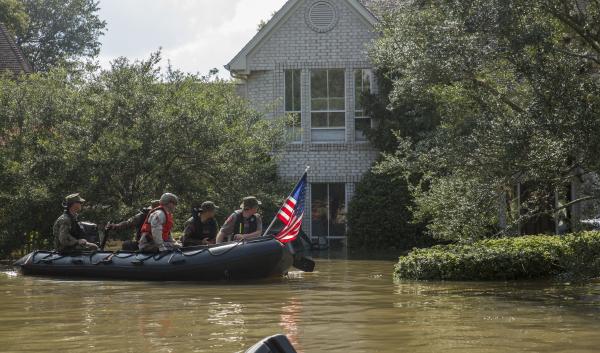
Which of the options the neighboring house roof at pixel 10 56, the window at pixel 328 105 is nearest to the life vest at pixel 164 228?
the window at pixel 328 105

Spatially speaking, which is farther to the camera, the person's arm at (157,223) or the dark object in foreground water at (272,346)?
the person's arm at (157,223)

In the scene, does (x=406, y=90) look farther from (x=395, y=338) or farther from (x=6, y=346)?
(x=6, y=346)

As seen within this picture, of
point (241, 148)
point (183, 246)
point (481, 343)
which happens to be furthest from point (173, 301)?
point (241, 148)

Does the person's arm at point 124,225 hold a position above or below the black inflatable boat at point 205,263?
above

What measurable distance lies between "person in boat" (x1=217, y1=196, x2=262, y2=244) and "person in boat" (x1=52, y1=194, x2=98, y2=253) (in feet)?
9.16

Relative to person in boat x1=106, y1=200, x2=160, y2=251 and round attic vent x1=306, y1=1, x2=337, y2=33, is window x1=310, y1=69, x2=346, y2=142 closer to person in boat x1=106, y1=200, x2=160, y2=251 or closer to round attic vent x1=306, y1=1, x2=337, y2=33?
round attic vent x1=306, y1=1, x2=337, y2=33

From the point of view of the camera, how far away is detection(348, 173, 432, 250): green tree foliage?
2931cm

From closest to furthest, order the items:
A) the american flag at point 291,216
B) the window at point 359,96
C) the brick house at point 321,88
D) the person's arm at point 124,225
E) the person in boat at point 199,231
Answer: the american flag at point 291,216, the person in boat at point 199,231, the person's arm at point 124,225, the window at point 359,96, the brick house at point 321,88

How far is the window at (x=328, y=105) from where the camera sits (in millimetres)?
31859

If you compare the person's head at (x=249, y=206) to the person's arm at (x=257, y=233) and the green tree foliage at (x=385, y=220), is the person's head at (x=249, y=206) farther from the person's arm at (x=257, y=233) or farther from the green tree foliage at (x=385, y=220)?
the green tree foliage at (x=385, y=220)

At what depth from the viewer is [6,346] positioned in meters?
10.7

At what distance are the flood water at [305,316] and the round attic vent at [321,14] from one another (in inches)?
556

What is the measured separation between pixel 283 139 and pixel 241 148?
485 centimetres

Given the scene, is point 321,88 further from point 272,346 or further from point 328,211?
point 272,346
